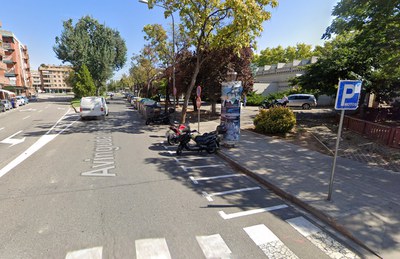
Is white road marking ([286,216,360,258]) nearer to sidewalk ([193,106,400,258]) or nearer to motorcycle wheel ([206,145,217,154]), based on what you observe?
sidewalk ([193,106,400,258])

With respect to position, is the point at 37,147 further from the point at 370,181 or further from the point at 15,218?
the point at 370,181

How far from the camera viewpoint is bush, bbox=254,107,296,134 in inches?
420

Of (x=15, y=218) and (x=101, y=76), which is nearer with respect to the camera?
(x=15, y=218)

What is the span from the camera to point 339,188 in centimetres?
507

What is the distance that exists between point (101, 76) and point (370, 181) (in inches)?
1697

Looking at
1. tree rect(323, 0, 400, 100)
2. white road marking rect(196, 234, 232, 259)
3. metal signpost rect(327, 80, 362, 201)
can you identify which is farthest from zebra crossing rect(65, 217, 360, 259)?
tree rect(323, 0, 400, 100)

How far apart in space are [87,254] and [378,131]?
439 inches

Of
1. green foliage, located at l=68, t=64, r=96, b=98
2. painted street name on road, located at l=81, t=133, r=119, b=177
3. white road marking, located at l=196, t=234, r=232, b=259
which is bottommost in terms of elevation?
painted street name on road, located at l=81, t=133, r=119, b=177

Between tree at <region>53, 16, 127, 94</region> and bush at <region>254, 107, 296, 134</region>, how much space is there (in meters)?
36.0

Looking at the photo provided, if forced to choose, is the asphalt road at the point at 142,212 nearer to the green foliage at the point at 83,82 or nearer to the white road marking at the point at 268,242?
the white road marking at the point at 268,242

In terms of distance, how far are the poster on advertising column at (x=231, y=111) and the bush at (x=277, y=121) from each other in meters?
3.10

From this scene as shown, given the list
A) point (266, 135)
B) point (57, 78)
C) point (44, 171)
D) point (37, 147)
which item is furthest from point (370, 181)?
point (57, 78)

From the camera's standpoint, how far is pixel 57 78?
123312 millimetres

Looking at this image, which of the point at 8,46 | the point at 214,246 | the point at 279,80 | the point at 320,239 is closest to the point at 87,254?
the point at 214,246
